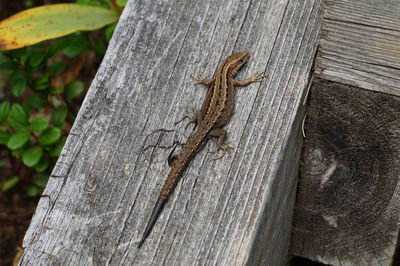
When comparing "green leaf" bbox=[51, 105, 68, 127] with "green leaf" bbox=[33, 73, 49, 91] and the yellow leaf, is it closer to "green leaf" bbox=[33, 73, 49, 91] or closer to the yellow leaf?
"green leaf" bbox=[33, 73, 49, 91]

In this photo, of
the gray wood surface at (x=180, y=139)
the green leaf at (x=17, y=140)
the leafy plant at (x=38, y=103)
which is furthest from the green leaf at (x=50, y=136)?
the gray wood surface at (x=180, y=139)

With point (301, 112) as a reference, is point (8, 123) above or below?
below

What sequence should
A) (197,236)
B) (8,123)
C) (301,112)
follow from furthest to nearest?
1. (8,123)
2. (301,112)
3. (197,236)

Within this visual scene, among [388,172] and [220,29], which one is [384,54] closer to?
[388,172]

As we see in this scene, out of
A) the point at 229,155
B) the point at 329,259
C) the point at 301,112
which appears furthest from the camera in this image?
the point at 329,259

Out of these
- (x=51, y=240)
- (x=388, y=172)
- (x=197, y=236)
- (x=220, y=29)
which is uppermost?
(x=220, y=29)

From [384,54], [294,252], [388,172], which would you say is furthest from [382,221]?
[384,54]

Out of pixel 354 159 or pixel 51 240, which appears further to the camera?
pixel 354 159
